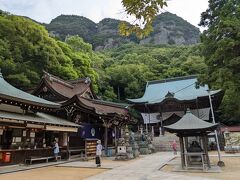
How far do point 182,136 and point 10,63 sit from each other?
20513mm

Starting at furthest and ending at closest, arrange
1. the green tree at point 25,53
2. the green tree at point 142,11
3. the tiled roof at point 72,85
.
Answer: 1. the green tree at point 25,53
2. the tiled roof at point 72,85
3. the green tree at point 142,11

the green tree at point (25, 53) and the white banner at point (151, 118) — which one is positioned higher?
the green tree at point (25, 53)

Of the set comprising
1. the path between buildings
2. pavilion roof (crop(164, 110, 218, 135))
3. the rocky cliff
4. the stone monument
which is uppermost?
the rocky cliff

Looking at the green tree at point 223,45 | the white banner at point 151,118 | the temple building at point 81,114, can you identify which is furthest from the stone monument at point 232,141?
the white banner at point 151,118

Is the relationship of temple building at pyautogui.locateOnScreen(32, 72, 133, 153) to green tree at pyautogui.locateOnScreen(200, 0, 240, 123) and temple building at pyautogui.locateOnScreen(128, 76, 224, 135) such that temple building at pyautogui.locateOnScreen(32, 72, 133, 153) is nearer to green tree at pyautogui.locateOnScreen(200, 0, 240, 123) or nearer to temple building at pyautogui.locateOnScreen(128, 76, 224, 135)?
temple building at pyautogui.locateOnScreen(128, 76, 224, 135)

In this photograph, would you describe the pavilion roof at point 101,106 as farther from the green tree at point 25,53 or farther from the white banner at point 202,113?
the white banner at point 202,113

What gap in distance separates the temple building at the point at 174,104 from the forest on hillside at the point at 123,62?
2.85 m

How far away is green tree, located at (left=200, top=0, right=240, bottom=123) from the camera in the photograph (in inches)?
464

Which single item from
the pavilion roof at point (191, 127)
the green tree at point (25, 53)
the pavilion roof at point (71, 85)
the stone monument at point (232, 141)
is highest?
the green tree at point (25, 53)

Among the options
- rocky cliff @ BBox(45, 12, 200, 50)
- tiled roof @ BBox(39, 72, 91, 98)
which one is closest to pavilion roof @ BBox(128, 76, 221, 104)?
tiled roof @ BBox(39, 72, 91, 98)

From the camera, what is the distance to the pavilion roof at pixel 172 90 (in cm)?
3640

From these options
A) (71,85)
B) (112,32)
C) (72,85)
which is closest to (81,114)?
(71,85)

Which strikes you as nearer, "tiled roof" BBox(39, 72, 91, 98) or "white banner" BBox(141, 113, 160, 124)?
"tiled roof" BBox(39, 72, 91, 98)

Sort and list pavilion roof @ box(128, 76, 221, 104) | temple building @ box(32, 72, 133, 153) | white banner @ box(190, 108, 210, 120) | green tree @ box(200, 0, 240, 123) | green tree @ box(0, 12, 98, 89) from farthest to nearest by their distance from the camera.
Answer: pavilion roof @ box(128, 76, 221, 104) → white banner @ box(190, 108, 210, 120) → green tree @ box(0, 12, 98, 89) → temple building @ box(32, 72, 133, 153) → green tree @ box(200, 0, 240, 123)
